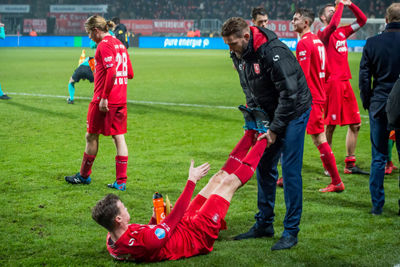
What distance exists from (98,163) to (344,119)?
11.4ft

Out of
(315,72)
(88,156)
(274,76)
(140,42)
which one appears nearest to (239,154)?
(274,76)

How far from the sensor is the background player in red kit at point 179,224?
371 cm

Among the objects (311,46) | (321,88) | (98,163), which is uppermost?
(311,46)

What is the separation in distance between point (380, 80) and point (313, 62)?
1047 millimetres

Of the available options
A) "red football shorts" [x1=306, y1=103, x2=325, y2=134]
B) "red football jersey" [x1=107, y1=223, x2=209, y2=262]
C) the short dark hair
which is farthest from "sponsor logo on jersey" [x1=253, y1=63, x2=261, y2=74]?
"red football shorts" [x1=306, y1=103, x2=325, y2=134]

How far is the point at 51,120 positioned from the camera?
10.5 meters

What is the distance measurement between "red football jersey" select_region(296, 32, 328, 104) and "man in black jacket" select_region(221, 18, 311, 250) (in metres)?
1.82

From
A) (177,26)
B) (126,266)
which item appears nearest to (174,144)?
(126,266)

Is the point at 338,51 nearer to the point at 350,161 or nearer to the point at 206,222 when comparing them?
the point at 350,161

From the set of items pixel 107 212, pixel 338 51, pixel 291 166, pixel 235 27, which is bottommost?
pixel 107 212

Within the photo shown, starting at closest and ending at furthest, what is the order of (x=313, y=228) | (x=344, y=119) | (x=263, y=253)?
(x=263, y=253)
(x=313, y=228)
(x=344, y=119)

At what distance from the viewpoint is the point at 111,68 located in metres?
5.74

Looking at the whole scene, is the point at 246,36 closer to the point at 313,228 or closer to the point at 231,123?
the point at 313,228

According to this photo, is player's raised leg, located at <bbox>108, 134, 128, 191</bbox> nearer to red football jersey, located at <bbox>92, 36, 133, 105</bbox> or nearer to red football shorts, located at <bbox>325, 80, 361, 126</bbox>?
red football jersey, located at <bbox>92, 36, 133, 105</bbox>
